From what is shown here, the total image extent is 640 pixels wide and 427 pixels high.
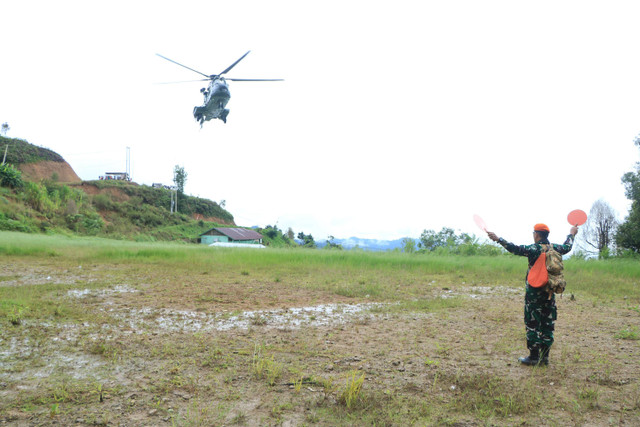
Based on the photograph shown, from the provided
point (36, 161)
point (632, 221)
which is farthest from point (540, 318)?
point (36, 161)

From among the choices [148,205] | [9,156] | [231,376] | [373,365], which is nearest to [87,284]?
[231,376]

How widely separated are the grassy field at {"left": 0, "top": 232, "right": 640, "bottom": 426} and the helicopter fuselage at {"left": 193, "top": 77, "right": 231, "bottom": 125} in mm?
10266

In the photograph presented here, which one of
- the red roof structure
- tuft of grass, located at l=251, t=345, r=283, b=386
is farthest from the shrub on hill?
tuft of grass, located at l=251, t=345, r=283, b=386

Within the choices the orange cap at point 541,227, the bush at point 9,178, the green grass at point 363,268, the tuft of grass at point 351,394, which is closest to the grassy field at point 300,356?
the tuft of grass at point 351,394

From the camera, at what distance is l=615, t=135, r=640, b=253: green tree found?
21484 millimetres

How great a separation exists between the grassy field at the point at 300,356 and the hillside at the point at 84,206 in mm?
32922

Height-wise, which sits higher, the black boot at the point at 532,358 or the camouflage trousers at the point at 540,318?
the camouflage trousers at the point at 540,318

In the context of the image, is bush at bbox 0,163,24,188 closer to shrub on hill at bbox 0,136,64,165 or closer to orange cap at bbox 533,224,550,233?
shrub on hill at bbox 0,136,64,165

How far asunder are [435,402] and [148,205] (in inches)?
2452

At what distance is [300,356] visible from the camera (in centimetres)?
520

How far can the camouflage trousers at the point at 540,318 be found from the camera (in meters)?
4.99

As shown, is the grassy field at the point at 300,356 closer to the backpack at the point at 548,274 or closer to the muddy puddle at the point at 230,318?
the muddy puddle at the point at 230,318

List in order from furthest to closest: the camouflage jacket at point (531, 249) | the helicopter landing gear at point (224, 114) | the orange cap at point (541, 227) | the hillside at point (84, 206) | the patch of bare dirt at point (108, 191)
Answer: the patch of bare dirt at point (108, 191) → the hillside at point (84, 206) → the helicopter landing gear at point (224, 114) → the orange cap at point (541, 227) → the camouflage jacket at point (531, 249)

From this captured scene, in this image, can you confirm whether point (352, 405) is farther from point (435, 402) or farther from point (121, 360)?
point (121, 360)
